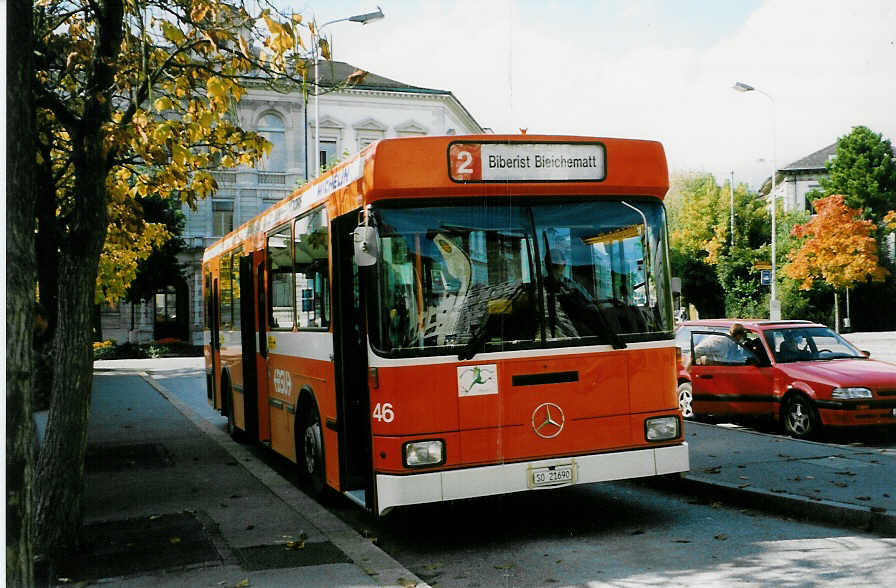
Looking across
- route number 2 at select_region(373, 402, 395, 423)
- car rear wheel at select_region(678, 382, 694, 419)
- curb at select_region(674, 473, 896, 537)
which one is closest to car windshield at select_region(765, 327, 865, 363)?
car rear wheel at select_region(678, 382, 694, 419)

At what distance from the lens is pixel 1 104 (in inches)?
166

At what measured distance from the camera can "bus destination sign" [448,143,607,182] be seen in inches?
279

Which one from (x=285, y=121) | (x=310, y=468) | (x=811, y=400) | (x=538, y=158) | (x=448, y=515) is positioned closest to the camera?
(x=538, y=158)

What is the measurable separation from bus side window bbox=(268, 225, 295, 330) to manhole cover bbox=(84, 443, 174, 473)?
101 inches

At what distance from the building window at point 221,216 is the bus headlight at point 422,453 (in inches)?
1857

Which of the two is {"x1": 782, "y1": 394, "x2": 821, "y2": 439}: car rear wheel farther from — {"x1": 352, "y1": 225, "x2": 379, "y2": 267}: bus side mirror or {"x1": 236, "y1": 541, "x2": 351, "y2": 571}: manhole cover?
{"x1": 352, "y1": 225, "x2": 379, "y2": 267}: bus side mirror

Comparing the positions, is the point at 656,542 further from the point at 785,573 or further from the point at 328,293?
the point at 328,293

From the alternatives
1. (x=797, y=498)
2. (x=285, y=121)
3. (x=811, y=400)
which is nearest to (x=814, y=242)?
(x=285, y=121)

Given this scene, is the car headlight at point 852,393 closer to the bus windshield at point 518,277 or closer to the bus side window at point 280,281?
the bus windshield at point 518,277

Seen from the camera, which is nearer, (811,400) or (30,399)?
(30,399)

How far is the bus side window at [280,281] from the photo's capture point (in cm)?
957

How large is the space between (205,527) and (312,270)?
7.84 ft

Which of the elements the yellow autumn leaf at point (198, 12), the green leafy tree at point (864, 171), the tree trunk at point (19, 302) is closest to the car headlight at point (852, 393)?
the yellow autumn leaf at point (198, 12)

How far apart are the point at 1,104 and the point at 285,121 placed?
47.8 meters
